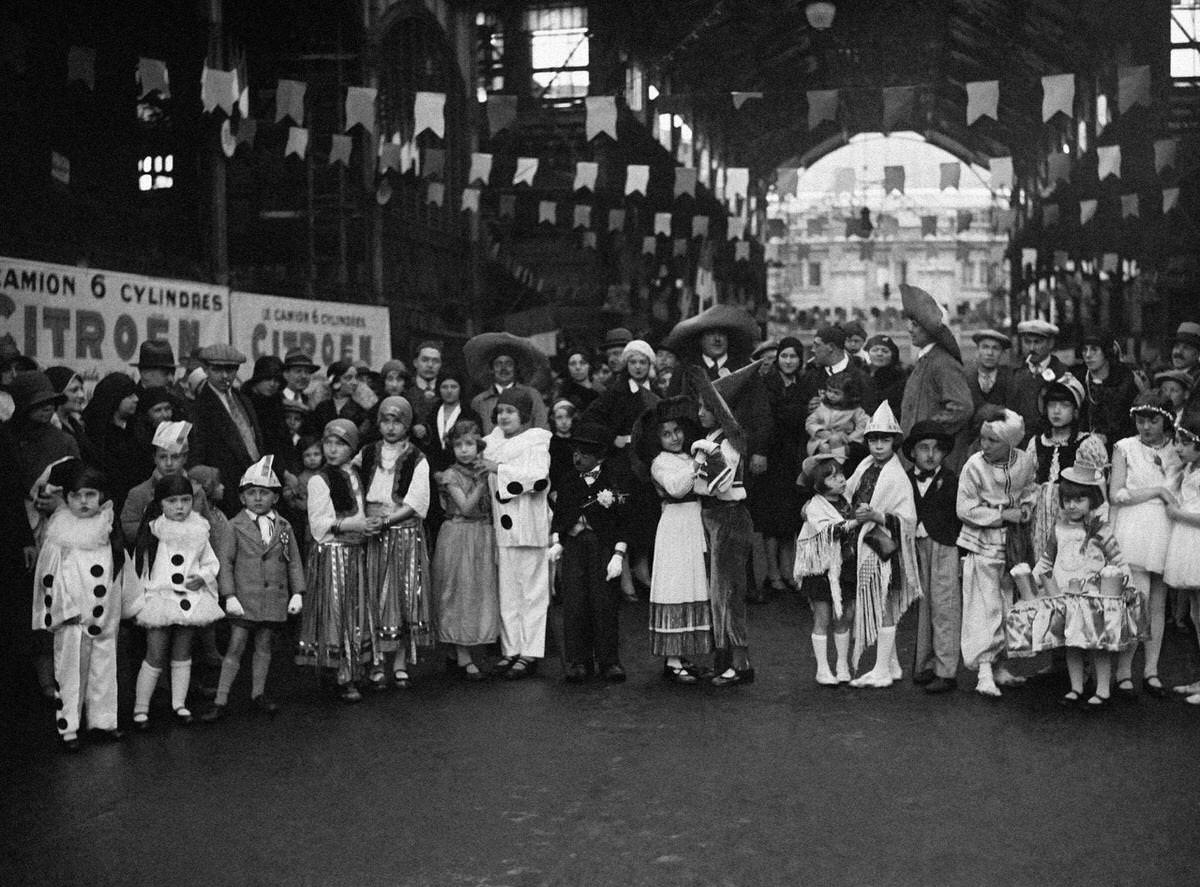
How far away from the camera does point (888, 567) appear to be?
824 centimetres

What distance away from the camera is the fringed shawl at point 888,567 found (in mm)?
8219

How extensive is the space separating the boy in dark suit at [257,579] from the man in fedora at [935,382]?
439 centimetres

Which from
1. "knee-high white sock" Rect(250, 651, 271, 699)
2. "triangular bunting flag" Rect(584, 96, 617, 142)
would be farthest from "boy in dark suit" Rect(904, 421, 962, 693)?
"triangular bunting flag" Rect(584, 96, 617, 142)

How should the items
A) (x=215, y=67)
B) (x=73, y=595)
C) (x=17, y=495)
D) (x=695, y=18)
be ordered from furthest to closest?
(x=695, y=18) → (x=215, y=67) → (x=17, y=495) → (x=73, y=595)

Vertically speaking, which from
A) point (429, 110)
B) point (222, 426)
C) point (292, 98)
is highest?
point (292, 98)

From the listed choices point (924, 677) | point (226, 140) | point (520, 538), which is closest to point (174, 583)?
point (520, 538)

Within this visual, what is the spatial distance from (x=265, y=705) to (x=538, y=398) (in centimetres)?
344

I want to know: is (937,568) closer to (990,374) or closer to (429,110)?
(990,374)

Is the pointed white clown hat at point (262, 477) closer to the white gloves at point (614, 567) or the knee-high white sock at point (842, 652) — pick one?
the white gloves at point (614, 567)

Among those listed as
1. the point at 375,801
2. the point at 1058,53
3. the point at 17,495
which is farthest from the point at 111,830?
the point at 1058,53

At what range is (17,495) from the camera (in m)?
7.77

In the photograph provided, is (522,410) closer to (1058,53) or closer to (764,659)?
(764,659)

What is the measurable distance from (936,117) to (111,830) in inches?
2146

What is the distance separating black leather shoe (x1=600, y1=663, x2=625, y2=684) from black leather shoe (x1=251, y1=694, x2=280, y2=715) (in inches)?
74.1
